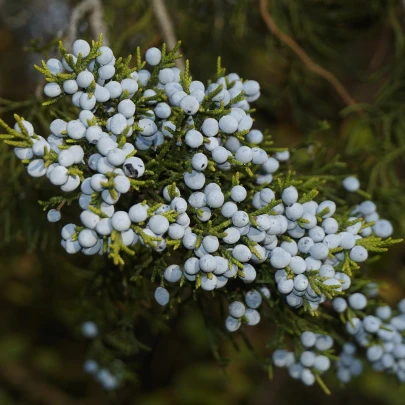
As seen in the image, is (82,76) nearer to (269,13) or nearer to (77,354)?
(269,13)

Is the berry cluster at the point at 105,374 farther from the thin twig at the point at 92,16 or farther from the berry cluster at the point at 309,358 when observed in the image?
the thin twig at the point at 92,16

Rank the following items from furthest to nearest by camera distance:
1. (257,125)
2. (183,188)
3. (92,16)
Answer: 1. (257,125)
2. (92,16)
3. (183,188)

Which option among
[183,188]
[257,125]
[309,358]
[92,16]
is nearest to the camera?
[183,188]

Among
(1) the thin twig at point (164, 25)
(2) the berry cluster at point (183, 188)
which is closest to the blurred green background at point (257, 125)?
(1) the thin twig at point (164, 25)

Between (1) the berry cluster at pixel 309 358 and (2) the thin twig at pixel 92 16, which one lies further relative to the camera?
(2) the thin twig at pixel 92 16

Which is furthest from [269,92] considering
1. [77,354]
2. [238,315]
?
[77,354]

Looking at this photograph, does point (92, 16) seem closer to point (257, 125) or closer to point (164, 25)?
point (164, 25)

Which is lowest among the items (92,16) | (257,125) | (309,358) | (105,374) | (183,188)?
(105,374)

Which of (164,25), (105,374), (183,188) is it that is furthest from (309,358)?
(164,25)
